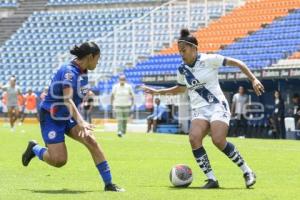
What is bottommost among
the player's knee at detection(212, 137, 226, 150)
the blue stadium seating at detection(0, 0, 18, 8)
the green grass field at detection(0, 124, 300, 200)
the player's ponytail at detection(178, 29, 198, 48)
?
the green grass field at detection(0, 124, 300, 200)

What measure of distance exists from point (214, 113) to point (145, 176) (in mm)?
2192

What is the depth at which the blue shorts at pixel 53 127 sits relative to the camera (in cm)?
1098

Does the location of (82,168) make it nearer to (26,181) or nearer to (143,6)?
(26,181)

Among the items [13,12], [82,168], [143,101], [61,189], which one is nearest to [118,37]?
[143,101]

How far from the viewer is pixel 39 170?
46.7ft

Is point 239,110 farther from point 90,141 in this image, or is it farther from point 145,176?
point 90,141

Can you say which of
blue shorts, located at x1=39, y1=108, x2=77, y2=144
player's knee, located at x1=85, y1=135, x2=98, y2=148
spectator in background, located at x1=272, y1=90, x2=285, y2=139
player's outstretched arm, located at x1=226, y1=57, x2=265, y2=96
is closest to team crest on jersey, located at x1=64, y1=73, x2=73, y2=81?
blue shorts, located at x1=39, y1=108, x2=77, y2=144

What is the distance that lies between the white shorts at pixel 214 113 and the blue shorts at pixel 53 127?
1.76m

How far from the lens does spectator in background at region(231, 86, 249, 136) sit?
30.4 metres

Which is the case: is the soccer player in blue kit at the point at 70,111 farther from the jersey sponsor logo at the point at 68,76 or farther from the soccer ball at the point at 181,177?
the soccer ball at the point at 181,177

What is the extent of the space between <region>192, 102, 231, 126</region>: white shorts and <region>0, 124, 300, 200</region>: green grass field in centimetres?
93

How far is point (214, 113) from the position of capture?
11.4 m

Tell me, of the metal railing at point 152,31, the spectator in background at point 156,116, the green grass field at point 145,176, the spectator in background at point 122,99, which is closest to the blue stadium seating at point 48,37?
the metal railing at point 152,31

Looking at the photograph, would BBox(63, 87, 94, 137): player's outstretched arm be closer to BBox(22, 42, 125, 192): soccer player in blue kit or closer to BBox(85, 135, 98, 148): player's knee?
BBox(22, 42, 125, 192): soccer player in blue kit
